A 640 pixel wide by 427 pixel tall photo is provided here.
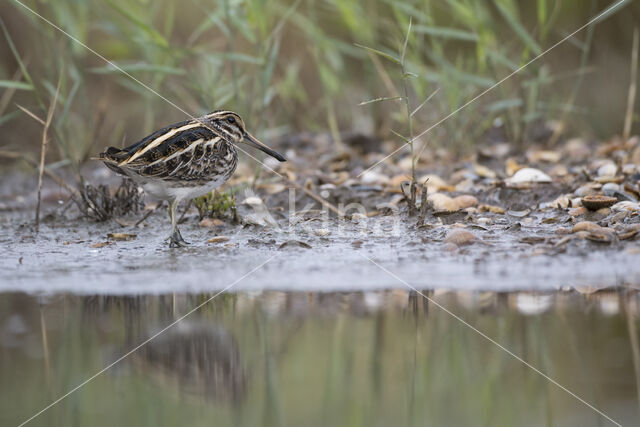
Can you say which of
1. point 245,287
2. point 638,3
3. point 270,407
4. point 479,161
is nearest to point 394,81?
point 479,161

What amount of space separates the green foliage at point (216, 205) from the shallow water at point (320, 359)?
1.81 meters

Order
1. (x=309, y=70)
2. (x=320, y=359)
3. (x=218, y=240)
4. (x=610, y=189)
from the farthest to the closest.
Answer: (x=309, y=70)
(x=610, y=189)
(x=218, y=240)
(x=320, y=359)

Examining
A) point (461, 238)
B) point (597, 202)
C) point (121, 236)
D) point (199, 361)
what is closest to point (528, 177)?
point (597, 202)

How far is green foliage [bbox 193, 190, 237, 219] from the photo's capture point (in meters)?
5.92

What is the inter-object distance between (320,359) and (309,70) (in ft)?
26.1

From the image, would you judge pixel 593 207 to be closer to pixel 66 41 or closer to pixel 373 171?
pixel 373 171

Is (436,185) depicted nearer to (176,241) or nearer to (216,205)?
(216,205)

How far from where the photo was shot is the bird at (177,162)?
5.27 m

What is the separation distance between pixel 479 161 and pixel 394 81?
1.83 metres

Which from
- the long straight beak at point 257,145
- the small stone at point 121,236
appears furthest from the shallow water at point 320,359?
the long straight beak at point 257,145

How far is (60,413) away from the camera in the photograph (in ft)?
9.32

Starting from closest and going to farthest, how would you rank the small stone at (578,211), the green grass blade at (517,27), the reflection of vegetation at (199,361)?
the reflection of vegetation at (199,361), the small stone at (578,211), the green grass blade at (517,27)

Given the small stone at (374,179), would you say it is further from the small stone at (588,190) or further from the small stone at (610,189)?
the small stone at (610,189)

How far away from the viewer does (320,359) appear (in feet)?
10.5
